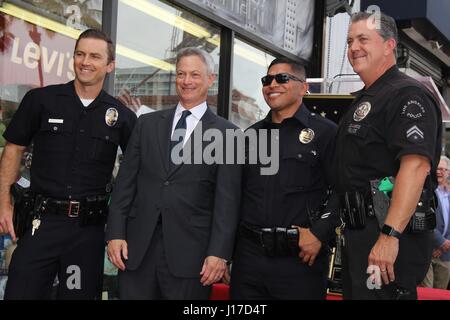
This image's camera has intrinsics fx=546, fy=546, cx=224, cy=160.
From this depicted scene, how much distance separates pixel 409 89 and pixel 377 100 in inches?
5.7

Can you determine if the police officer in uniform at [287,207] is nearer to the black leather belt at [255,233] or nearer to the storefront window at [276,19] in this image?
the black leather belt at [255,233]

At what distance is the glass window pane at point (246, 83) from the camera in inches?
262

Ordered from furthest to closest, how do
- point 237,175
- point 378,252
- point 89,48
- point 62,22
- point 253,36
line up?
point 253,36
point 62,22
point 89,48
point 237,175
point 378,252

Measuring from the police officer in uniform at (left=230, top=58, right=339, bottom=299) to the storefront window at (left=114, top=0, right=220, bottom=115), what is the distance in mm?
2304

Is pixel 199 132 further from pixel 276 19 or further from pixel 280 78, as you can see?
pixel 276 19

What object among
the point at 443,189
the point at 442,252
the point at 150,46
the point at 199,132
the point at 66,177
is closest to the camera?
the point at 199,132

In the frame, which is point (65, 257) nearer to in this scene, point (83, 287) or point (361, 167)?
point (83, 287)

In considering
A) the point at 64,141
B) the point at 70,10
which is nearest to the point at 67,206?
the point at 64,141

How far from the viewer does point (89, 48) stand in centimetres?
304

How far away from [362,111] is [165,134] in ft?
3.29

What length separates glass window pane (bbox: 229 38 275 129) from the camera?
6.65 metres

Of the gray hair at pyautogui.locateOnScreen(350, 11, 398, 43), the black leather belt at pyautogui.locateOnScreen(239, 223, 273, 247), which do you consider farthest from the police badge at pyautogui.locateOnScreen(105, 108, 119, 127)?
the gray hair at pyautogui.locateOnScreen(350, 11, 398, 43)

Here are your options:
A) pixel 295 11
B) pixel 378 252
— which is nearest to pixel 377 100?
pixel 378 252

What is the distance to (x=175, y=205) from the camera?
2.70 metres
